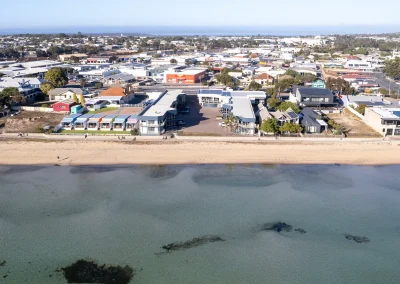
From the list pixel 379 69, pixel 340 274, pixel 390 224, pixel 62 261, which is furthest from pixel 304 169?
pixel 379 69

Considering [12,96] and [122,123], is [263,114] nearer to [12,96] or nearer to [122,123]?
[122,123]

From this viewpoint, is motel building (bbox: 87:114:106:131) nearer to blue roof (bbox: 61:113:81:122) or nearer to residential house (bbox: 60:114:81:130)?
residential house (bbox: 60:114:81:130)

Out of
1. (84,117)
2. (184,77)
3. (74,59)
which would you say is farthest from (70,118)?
(74,59)

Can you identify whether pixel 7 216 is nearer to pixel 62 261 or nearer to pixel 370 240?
pixel 62 261

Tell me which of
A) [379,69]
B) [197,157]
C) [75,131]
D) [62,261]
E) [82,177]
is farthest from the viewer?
[379,69]

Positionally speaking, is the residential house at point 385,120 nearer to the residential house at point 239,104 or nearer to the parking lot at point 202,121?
the residential house at point 239,104
